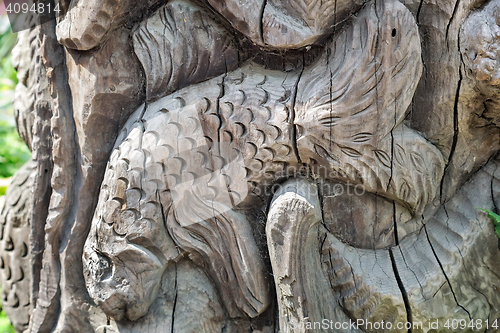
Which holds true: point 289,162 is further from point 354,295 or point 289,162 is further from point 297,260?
point 354,295

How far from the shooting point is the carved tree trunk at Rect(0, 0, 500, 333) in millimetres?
1650

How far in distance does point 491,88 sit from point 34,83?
Result: 6.72 ft

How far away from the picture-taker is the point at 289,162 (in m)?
1.73

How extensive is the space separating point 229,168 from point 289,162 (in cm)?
24

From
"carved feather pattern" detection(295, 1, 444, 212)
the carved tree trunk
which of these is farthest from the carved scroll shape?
"carved feather pattern" detection(295, 1, 444, 212)

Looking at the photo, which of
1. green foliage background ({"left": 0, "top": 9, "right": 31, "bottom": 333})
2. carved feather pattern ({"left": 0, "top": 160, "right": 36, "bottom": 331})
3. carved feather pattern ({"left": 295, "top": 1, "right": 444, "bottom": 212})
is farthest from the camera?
green foliage background ({"left": 0, "top": 9, "right": 31, "bottom": 333})

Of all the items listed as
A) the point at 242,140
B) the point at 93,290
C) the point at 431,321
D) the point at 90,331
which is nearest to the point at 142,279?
the point at 93,290

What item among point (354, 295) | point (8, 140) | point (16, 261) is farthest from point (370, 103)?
point (8, 140)

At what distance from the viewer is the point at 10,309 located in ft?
7.84

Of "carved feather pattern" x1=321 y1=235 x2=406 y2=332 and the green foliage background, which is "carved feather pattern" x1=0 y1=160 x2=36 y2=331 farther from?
"carved feather pattern" x1=321 y1=235 x2=406 y2=332

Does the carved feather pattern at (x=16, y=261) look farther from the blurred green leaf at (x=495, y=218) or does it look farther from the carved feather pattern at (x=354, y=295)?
the blurred green leaf at (x=495, y=218)

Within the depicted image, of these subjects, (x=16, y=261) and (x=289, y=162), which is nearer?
(x=289, y=162)

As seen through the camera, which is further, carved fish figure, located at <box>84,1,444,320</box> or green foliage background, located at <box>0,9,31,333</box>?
green foliage background, located at <box>0,9,31,333</box>

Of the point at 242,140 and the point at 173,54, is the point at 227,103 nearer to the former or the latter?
the point at 242,140
